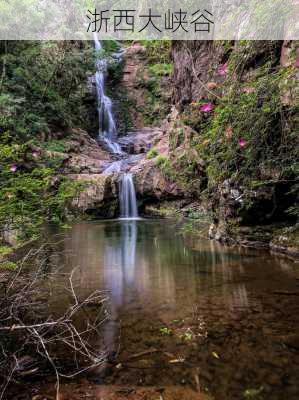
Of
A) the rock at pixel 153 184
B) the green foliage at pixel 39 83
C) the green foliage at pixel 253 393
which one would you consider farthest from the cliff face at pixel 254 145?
the green foliage at pixel 39 83

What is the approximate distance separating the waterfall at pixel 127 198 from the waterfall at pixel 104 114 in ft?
17.7

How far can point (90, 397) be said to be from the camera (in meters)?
2.11

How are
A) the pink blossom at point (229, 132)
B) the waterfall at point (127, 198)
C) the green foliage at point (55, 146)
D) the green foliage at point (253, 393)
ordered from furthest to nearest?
the green foliage at point (55, 146), the waterfall at point (127, 198), the pink blossom at point (229, 132), the green foliage at point (253, 393)

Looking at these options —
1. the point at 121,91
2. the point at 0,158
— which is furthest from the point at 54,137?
the point at 0,158

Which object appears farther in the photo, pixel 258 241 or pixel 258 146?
pixel 258 241

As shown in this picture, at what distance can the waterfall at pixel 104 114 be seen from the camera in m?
21.1

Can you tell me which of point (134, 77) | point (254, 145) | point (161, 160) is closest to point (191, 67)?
point (161, 160)

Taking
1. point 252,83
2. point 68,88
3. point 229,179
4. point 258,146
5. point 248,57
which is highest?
point 68,88

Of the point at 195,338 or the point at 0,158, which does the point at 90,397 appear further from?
the point at 0,158

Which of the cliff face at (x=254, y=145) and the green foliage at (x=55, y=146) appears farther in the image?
the green foliage at (x=55, y=146)

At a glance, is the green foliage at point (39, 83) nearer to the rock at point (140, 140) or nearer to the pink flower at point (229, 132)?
the rock at point (140, 140)

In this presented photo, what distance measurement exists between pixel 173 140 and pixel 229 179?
7.32 meters

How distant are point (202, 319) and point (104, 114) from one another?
2014 cm

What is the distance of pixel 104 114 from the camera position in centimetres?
2211
